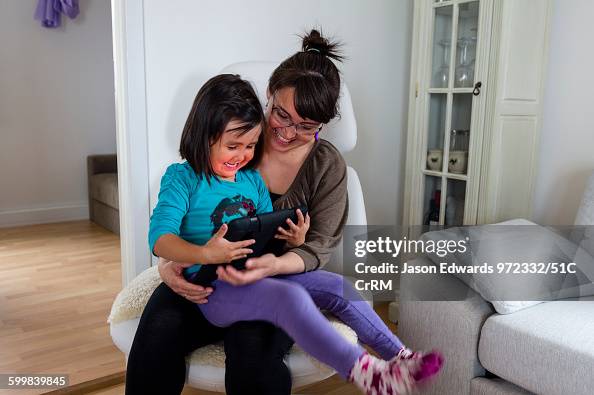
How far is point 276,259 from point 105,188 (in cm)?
271

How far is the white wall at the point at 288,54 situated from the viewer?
1.74m

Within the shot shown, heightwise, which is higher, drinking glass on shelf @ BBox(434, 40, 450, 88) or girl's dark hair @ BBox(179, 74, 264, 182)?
drinking glass on shelf @ BBox(434, 40, 450, 88)

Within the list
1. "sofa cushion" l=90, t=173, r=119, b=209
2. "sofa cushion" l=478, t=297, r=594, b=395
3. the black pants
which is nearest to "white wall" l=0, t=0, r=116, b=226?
"sofa cushion" l=90, t=173, r=119, b=209

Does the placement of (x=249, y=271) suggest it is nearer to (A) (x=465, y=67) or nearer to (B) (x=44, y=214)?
(A) (x=465, y=67)

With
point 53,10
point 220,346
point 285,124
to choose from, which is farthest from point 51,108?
point 220,346

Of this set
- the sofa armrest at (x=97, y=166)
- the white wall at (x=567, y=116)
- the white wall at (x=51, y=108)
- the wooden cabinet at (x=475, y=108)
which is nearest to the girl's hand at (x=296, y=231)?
the wooden cabinet at (x=475, y=108)

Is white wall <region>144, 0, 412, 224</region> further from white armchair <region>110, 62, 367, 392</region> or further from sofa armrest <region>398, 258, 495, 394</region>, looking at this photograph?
sofa armrest <region>398, 258, 495, 394</region>

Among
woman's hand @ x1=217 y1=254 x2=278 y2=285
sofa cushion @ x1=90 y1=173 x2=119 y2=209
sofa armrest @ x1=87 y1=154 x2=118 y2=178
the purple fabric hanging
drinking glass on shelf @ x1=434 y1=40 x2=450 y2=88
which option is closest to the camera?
woman's hand @ x1=217 y1=254 x2=278 y2=285

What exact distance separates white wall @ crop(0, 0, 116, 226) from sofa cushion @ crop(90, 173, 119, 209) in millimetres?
235

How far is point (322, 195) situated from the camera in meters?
1.33

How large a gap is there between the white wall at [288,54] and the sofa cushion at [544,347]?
1089 millimetres

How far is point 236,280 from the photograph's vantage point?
109 centimetres

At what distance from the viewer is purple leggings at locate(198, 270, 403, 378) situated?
100cm

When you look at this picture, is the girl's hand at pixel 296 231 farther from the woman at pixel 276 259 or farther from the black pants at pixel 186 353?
the black pants at pixel 186 353
